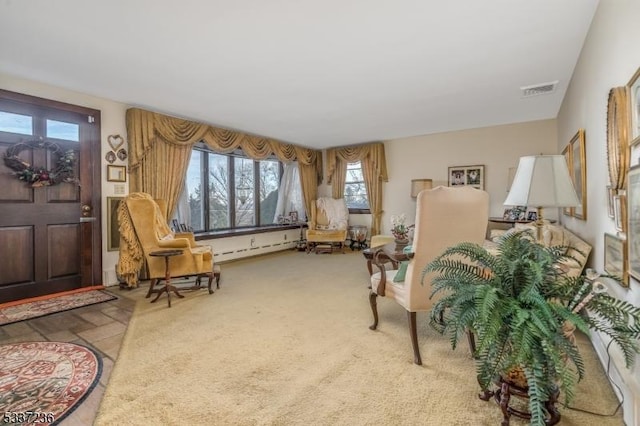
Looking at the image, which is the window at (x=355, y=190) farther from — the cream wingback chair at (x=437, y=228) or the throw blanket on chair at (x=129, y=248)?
the cream wingback chair at (x=437, y=228)

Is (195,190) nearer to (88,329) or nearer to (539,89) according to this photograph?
(88,329)

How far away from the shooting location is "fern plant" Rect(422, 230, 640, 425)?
3.68 ft

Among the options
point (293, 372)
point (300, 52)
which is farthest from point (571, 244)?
point (300, 52)

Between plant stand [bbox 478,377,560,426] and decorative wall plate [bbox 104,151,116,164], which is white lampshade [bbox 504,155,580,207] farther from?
decorative wall plate [bbox 104,151,116,164]

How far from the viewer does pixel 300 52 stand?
8.69ft

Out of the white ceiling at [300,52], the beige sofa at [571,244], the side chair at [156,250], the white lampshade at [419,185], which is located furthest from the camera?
the white lampshade at [419,185]

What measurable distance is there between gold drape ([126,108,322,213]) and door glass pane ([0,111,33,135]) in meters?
0.97

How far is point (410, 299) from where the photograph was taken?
2.08 metres

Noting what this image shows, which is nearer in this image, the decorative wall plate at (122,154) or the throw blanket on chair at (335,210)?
the decorative wall plate at (122,154)

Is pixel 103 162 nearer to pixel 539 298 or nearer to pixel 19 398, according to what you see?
pixel 19 398

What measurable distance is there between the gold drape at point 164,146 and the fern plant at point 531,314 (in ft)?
13.4

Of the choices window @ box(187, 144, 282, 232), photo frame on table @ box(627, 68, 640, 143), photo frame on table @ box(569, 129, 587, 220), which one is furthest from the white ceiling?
window @ box(187, 144, 282, 232)

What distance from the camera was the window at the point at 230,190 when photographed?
5.19 meters

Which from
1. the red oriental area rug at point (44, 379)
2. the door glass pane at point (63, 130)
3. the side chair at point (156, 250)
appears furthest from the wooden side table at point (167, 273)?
the door glass pane at point (63, 130)
